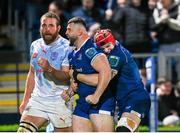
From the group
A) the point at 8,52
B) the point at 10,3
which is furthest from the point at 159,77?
the point at 10,3

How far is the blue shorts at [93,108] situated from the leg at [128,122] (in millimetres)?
197

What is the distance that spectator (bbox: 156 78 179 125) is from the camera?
1617 cm

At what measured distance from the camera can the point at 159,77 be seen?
16.5 m

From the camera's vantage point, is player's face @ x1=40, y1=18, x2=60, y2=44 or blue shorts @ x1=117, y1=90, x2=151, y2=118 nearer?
blue shorts @ x1=117, y1=90, x2=151, y2=118

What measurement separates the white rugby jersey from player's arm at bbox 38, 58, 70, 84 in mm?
164

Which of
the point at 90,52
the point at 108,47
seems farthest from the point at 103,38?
the point at 90,52

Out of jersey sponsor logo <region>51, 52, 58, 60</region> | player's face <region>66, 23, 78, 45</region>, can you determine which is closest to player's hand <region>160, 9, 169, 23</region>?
jersey sponsor logo <region>51, 52, 58, 60</region>

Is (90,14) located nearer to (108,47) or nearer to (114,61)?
(108,47)

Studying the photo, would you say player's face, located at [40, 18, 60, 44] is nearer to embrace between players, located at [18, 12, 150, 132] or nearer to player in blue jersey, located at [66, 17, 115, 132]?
embrace between players, located at [18, 12, 150, 132]

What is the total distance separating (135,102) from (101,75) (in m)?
0.62

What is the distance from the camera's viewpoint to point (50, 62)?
36.6 ft

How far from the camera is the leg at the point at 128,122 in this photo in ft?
33.7

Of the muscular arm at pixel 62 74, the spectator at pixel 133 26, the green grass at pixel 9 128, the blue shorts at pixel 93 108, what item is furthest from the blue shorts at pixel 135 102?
the spectator at pixel 133 26

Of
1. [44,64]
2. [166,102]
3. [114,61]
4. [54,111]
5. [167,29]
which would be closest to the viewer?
[114,61]
